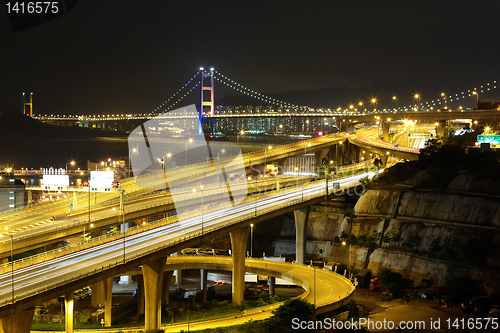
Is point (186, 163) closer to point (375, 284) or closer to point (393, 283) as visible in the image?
point (375, 284)

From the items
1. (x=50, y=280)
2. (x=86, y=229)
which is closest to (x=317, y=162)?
(x=86, y=229)

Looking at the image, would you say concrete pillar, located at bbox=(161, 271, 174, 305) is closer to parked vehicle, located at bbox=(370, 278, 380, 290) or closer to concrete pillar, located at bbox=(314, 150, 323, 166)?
parked vehicle, located at bbox=(370, 278, 380, 290)

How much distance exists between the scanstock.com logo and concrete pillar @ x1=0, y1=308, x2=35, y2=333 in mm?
17872

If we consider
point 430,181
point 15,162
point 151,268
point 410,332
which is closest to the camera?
point 151,268

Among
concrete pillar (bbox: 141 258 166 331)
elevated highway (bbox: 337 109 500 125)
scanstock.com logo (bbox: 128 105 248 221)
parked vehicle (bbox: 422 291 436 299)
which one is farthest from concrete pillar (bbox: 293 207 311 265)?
elevated highway (bbox: 337 109 500 125)

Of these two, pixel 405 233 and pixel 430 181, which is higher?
pixel 430 181

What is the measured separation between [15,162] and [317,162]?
229 ft

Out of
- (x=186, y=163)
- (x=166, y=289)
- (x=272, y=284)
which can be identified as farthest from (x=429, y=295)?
(x=186, y=163)

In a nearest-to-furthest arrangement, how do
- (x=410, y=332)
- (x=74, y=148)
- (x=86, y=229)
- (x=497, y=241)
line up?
(x=410, y=332)
(x=86, y=229)
(x=497, y=241)
(x=74, y=148)

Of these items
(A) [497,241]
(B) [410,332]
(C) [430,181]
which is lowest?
(B) [410,332]

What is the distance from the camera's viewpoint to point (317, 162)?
3533 inches

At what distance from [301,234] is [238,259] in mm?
13556

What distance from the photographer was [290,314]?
2802 centimetres

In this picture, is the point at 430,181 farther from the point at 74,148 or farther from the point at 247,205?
the point at 74,148
